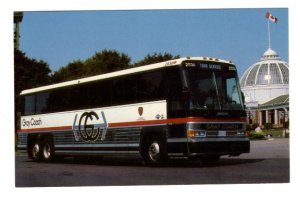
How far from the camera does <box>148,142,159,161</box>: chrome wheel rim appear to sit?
55.3ft

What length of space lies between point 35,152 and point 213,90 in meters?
8.90

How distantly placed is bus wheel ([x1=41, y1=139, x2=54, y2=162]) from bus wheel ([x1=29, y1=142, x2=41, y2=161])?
0.77ft

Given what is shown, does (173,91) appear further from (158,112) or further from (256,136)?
(256,136)

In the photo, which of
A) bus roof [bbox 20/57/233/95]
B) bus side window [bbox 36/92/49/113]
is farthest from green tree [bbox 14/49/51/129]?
bus side window [bbox 36/92/49/113]

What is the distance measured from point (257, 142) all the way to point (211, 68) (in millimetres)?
12829

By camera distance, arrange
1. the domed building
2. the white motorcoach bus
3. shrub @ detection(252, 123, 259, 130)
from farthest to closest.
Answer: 1. shrub @ detection(252, 123, 259, 130)
2. the domed building
3. the white motorcoach bus

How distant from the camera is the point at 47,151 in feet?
70.5

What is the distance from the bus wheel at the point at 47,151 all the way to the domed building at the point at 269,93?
297 inches

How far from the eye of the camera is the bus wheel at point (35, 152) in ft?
71.7

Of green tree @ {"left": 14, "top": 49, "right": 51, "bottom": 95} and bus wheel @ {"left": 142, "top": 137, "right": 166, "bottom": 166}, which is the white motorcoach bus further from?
green tree @ {"left": 14, "top": 49, "right": 51, "bottom": 95}

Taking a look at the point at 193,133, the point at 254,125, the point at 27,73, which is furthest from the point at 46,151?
the point at 254,125
